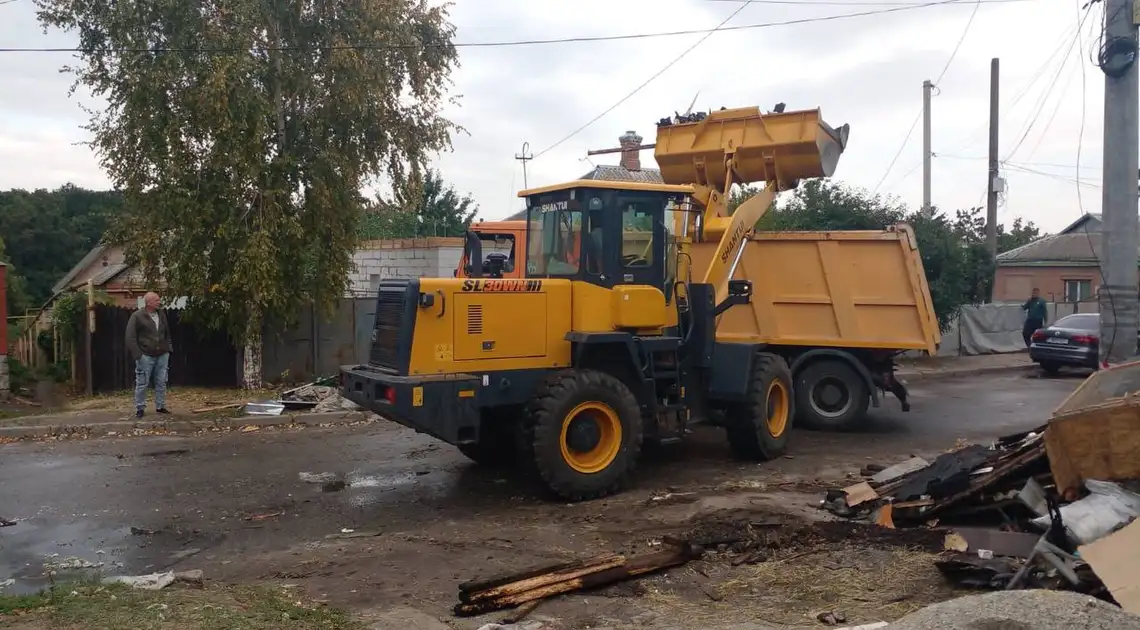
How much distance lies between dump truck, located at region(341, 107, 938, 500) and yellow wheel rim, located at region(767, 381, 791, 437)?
2 centimetres

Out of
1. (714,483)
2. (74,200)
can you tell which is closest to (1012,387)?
(714,483)

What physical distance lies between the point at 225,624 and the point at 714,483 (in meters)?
5.02

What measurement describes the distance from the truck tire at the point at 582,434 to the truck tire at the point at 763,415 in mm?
1489

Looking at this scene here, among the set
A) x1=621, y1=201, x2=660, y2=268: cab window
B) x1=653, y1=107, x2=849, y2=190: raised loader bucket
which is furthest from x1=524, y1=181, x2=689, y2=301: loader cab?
x1=653, y1=107, x2=849, y2=190: raised loader bucket

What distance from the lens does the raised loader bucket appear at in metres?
10.9

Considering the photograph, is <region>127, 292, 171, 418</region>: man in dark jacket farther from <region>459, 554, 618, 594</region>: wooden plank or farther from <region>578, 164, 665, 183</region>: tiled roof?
<region>578, 164, 665, 183</region>: tiled roof

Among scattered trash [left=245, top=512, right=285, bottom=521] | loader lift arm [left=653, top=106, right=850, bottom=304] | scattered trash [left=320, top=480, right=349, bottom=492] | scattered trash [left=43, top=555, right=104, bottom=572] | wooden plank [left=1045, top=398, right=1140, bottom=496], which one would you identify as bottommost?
scattered trash [left=43, top=555, right=104, bottom=572]

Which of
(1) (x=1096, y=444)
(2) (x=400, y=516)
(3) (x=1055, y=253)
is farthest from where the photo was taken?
(3) (x=1055, y=253)

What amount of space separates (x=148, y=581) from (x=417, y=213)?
630 inches

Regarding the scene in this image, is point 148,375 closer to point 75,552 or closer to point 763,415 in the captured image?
point 75,552

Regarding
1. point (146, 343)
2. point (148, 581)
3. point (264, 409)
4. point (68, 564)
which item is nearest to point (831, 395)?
point (264, 409)

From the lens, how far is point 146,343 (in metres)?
12.4

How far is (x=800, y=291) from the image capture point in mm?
11977

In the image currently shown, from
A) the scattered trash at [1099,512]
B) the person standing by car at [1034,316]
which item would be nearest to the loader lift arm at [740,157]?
the scattered trash at [1099,512]
